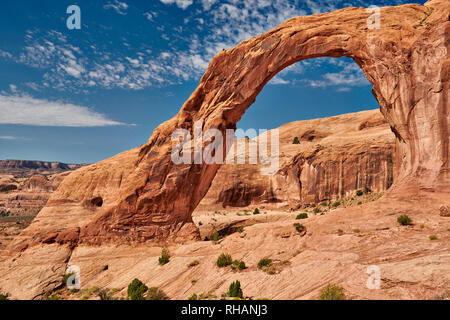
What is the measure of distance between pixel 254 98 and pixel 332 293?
1455 centimetres

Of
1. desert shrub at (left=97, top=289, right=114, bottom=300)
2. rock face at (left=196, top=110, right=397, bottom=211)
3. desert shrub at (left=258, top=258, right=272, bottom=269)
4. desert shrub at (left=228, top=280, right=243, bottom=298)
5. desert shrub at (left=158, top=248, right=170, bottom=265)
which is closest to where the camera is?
desert shrub at (left=228, top=280, right=243, bottom=298)

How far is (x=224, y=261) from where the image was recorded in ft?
45.3

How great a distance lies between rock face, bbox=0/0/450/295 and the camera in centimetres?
1385

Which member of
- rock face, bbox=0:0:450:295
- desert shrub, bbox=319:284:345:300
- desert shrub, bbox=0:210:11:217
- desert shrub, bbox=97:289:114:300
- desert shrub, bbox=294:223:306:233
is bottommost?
desert shrub, bbox=0:210:11:217

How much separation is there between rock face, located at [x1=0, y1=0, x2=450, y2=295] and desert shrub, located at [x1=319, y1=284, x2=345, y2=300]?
26.5 feet

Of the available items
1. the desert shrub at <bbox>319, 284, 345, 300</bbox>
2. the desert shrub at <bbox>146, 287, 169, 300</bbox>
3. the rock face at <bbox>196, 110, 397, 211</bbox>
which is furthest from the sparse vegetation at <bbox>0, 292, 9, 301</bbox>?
the rock face at <bbox>196, 110, 397, 211</bbox>

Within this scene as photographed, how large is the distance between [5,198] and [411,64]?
324 ft

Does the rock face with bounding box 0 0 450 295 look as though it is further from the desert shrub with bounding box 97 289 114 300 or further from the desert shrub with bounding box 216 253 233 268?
the desert shrub with bounding box 216 253 233 268

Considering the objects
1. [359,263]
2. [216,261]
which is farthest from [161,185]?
[359,263]

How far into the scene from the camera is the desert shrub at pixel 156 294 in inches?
497

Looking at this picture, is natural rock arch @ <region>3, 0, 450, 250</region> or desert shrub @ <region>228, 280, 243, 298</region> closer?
desert shrub @ <region>228, 280, 243, 298</region>

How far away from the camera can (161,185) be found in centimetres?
1956

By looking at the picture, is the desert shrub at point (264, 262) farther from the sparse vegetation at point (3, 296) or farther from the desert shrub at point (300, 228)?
the sparse vegetation at point (3, 296)

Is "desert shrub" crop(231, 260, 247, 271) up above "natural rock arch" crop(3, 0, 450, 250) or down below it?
below
